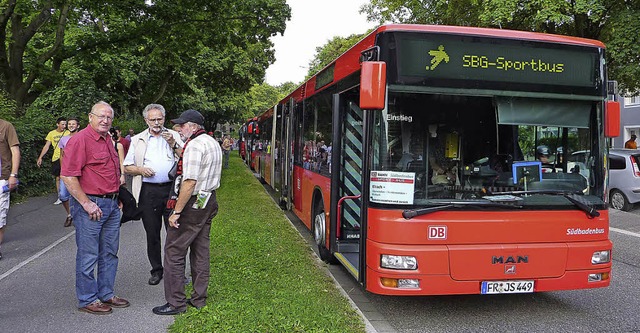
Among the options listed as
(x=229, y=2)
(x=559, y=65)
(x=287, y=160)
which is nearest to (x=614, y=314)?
(x=559, y=65)

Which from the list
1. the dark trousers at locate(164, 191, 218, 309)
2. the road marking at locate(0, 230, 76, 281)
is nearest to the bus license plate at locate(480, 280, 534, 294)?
the dark trousers at locate(164, 191, 218, 309)

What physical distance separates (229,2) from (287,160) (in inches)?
278

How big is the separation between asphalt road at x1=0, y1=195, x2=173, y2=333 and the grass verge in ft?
1.76

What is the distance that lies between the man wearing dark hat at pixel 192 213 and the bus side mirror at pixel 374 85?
142 cm

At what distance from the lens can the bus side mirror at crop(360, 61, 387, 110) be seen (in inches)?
176

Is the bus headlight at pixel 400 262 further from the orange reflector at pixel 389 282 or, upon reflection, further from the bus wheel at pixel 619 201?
the bus wheel at pixel 619 201

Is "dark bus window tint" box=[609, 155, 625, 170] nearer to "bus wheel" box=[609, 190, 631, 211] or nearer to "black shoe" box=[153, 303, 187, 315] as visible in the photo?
"bus wheel" box=[609, 190, 631, 211]

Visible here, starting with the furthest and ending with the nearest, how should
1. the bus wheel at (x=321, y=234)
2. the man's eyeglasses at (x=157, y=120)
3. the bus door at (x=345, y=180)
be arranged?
1. the bus wheel at (x=321, y=234)
2. the bus door at (x=345, y=180)
3. the man's eyeglasses at (x=157, y=120)

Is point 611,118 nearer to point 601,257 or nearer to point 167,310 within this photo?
point 601,257

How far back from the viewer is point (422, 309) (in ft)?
18.0

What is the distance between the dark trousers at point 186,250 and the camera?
468 cm

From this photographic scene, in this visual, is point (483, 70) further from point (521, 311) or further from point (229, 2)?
point (229, 2)

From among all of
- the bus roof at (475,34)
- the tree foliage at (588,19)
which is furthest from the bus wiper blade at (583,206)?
the tree foliage at (588,19)

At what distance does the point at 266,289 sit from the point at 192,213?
1392mm
